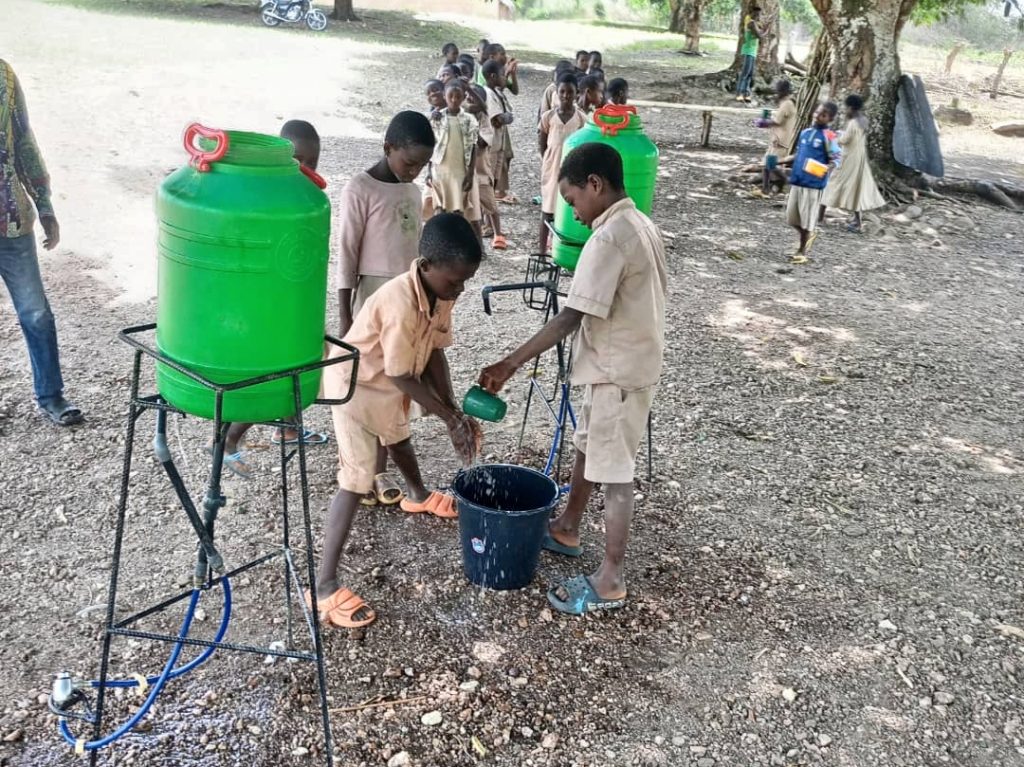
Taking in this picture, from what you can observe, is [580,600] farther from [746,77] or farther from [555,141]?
[746,77]

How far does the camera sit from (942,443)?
14.9 feet

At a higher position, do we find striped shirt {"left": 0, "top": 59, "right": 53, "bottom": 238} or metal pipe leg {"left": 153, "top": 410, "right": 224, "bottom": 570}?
striped shirt {"left": 0, "top": 59, "right": 53, "bottom": 238}

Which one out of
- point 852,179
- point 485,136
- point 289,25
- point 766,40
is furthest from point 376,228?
point 289,25

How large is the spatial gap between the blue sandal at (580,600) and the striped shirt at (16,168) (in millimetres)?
2786

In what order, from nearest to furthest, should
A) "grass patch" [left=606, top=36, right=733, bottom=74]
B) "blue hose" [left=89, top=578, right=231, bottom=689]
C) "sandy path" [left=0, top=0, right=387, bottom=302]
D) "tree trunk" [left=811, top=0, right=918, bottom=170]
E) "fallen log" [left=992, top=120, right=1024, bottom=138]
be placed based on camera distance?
"blue hose" [left=89, top=578, right=231, bottom=689] → "sandy path" [left=0, top=0, right=387, bottom=302] → "tree trunk" [left=811, top=0, right=918, bottom=170] → "fallen log" [left=992, top=120, right=1024, bottom=138] → "grass patch" [left=606, top=36, right=733, bottom=74]

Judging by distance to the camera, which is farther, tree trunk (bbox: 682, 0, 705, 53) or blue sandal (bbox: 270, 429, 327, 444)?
tree trunk (bbox: 682, 0, 705, 53)

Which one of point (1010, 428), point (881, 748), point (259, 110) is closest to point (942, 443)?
point (1010, 428)

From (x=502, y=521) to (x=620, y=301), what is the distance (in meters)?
0.85

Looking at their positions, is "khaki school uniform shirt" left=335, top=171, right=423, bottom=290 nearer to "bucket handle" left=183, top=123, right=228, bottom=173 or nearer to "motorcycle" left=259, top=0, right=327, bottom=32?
"bucket handle" left=183, top=123, right=228, bottom=173

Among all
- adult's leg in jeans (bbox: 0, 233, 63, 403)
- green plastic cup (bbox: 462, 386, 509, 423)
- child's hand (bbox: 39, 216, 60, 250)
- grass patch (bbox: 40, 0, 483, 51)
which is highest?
grass patch (bbox: 40, 0, 483, 51)

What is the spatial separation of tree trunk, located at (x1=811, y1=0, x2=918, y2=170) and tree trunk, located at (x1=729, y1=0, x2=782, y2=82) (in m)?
8.82

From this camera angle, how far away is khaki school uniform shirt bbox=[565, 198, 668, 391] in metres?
2.74

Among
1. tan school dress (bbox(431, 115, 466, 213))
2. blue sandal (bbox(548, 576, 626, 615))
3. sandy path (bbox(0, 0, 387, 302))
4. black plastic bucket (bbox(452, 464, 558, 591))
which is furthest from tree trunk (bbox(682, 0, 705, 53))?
blue sandal (bbox(548, 576, 626, 615))

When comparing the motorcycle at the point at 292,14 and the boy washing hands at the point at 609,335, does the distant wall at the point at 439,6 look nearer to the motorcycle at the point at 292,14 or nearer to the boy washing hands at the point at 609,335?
the motorcycle at the point at 292,14
